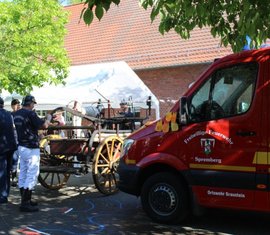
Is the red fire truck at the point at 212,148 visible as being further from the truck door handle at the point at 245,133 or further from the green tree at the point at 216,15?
the green tree at the point at 216,15

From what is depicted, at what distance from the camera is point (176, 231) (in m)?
6.25

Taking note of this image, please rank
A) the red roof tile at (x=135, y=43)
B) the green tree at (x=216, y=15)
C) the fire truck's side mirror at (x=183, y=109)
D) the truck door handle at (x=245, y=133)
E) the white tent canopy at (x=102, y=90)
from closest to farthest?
1. the green tree at (x=216, y=15)
2. the truck door handle at (x=245, y=133)
3. the fire truck's side mirror at (x=183, y=109)
4. the white tent canopy at (x=102, y=90)
5. the red roof tile at (x=135, y=43)

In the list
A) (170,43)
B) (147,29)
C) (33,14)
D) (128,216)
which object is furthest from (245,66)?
(147,29)

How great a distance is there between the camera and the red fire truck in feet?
18.9

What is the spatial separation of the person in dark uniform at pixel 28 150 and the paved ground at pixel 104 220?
322mm

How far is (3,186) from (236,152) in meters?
4.28

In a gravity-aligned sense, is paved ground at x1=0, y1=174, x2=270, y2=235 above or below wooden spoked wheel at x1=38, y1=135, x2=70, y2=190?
below

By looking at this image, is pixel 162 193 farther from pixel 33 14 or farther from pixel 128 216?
pixel 33 14

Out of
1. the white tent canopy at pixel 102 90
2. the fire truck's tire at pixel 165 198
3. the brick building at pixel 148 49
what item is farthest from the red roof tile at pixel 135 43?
the fire truck's tire at pixel 165 198

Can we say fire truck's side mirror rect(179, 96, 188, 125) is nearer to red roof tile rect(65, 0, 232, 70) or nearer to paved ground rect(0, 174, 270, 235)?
paved ground rect(0, 174, 270, 235)

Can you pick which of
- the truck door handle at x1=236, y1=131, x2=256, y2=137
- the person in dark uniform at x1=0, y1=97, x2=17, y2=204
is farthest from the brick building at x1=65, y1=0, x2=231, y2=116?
the truck door handle at x1=236, y1=131, x2=256, y2=137

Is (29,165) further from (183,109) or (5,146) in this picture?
(183,109)

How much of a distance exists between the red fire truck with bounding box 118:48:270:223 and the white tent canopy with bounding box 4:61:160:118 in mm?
6924

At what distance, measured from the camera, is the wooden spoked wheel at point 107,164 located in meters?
8.59
